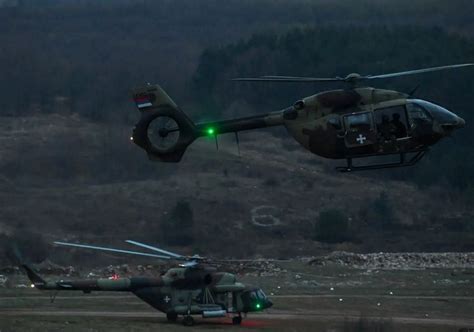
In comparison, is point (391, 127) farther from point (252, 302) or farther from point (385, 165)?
point (252, 302)

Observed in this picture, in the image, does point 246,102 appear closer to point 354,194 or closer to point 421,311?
point 354,194

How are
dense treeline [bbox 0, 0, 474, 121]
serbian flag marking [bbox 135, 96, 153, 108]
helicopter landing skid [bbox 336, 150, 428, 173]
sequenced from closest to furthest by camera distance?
helicopter landing skid [bbox 336, 150, 428, 173]
serbian flag marking [bbox 135, 96, 153, 108]
dense treeline [bbox 0, 0, 474, 121]

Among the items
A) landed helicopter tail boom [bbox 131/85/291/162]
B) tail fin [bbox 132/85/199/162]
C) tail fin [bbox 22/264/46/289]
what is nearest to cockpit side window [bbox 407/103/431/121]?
landed helicopter tail boom [bbox 131/85/291/162]

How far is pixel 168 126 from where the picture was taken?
31.8 meters

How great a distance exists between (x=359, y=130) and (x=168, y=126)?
14.1ft

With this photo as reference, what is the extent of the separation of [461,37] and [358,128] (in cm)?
5791

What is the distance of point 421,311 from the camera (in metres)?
40.0

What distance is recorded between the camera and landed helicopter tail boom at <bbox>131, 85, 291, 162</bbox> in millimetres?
31328

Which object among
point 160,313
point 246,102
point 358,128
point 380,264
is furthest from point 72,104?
point 358,128

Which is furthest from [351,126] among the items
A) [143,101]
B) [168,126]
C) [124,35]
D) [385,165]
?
[124,35]

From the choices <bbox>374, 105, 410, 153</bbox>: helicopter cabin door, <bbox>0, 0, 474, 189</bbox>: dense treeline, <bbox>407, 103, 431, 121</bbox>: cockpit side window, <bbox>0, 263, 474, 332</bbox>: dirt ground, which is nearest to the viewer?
<bbox>374, 105, 410, 153</bbox>: helicopter cabin door

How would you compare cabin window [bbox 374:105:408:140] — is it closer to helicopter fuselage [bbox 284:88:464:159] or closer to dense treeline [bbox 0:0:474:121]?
helicopter fuselage [bbox 284:88:464:159]

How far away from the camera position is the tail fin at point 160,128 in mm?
31453

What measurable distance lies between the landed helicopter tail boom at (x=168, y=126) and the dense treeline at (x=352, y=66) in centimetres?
4189
